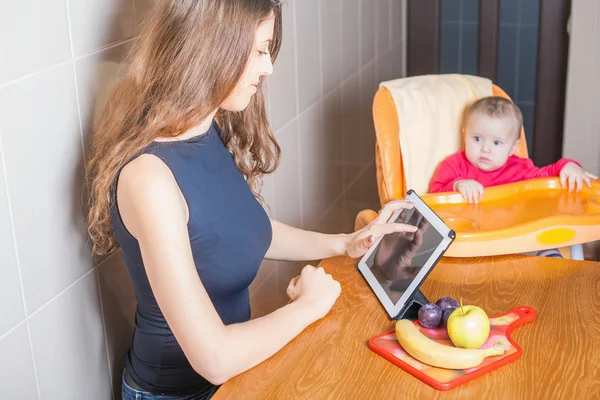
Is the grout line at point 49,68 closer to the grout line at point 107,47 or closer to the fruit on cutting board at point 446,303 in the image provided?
the grout line at point 107,47

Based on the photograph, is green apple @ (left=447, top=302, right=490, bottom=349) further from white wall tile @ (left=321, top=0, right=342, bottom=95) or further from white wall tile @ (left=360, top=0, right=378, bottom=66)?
white wall tile @ (left=360, top=0, right=378, bottom=66)

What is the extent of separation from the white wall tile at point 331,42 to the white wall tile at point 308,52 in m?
0.06

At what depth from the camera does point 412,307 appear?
1484 millimetres

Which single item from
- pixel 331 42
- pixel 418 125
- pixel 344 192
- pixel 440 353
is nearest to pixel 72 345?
pixel 440 353

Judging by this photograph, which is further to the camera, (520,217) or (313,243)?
(520,217)

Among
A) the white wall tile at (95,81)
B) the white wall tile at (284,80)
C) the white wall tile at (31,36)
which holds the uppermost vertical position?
the white wall tile at (31,36)

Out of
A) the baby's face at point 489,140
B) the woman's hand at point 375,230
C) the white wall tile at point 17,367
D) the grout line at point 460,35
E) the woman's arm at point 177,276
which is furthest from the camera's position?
the grout line at point 460,35

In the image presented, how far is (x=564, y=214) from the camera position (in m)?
1.85

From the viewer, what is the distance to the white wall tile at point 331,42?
8.54 ft

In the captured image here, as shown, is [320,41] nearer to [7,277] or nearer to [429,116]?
[429,116]

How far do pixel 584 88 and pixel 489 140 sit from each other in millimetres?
1335

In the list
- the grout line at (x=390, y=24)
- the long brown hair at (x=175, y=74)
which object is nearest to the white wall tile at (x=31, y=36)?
the long brown hair at (x=175, y=74)

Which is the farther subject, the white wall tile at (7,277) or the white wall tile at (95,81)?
the white wall tile at (95,81)

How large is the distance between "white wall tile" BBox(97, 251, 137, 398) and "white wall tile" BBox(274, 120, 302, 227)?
75 centimetres
